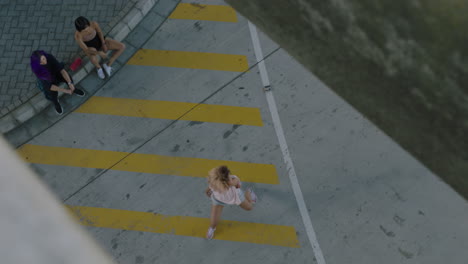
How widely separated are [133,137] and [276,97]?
2.33 meters

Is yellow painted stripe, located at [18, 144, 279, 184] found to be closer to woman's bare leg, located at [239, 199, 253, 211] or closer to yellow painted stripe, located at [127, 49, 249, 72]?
woman's bare leg, located at [239, 199, 253, 211]

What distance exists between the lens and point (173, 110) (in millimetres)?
8078

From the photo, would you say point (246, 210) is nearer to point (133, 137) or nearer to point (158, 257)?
point (158, 257)

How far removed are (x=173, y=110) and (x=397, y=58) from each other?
18.3 ft

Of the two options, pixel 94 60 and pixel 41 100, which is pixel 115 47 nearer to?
pixel 94 60

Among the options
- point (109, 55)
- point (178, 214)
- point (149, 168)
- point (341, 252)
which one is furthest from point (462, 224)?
point (109, 55)

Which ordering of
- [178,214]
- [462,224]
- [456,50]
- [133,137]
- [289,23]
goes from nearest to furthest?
[456,50] → [289,23] → [462,224] → [178,214] → [133,137]

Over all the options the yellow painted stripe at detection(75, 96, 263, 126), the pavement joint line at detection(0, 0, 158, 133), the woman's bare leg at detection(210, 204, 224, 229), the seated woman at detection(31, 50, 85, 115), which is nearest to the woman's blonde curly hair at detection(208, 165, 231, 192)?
the woman's bare leg at detection(210, 204, 224, 229)

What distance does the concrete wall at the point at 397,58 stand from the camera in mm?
2455

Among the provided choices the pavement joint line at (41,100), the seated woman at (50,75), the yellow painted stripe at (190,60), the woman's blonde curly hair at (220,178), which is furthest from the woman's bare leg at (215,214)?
the pavement joint line at (41,100)

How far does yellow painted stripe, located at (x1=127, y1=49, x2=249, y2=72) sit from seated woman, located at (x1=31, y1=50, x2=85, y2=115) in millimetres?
1188

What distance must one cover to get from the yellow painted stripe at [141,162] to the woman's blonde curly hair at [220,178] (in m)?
1.39

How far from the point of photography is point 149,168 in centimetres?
771

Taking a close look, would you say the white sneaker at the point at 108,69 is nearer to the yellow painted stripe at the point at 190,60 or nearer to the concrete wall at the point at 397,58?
the yellow painted stripe at the point at 190,60
